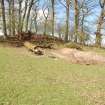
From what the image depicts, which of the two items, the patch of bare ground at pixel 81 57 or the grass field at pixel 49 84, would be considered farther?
the patch of bare ground at pixel 81 57

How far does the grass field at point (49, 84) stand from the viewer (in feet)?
30.8

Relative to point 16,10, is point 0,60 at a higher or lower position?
lower

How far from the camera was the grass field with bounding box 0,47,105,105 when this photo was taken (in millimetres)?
9398

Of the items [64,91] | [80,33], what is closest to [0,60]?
[64,91]

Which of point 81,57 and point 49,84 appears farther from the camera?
point 81,57

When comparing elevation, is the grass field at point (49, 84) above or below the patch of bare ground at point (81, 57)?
below

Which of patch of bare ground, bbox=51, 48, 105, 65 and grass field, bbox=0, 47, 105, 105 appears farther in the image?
patch of bare ground, bbox=51, 48, 105, 65

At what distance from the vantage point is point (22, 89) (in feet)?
33.4

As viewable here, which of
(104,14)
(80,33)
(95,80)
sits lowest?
(95,80)

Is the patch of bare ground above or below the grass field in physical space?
above

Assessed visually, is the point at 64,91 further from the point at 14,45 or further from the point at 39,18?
the point at 39,18

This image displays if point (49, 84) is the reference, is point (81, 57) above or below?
above

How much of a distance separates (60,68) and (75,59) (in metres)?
3.54

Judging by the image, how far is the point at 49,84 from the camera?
11.2m
